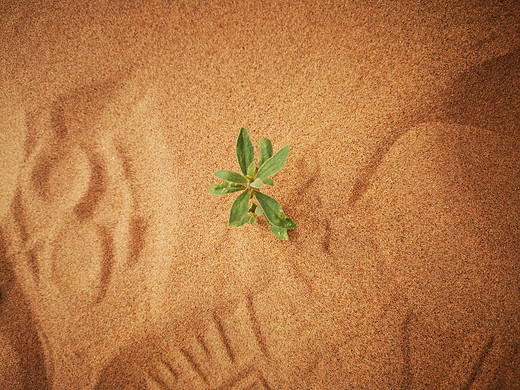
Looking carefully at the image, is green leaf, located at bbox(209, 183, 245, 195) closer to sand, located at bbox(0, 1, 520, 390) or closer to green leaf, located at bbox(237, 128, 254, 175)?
green leaf, located at bbox(237, 128, 254, 175)

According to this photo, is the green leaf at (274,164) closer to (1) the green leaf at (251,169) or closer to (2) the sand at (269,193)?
(1) the green leaf at (251,169)

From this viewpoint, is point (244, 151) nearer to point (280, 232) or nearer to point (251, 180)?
point (251, 180)

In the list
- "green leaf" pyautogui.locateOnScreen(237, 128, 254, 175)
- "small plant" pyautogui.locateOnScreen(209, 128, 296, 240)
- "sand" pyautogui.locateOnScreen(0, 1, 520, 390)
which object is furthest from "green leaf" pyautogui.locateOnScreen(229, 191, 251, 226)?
"sand" pyautogui.locateOnScreen(0, 1, 520, 390)

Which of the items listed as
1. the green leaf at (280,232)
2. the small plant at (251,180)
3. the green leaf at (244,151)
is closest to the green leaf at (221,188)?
the small plant at (251,180)

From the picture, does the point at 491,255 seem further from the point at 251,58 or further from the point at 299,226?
the point at 251,58

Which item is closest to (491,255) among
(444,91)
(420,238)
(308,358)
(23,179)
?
(420,238)
